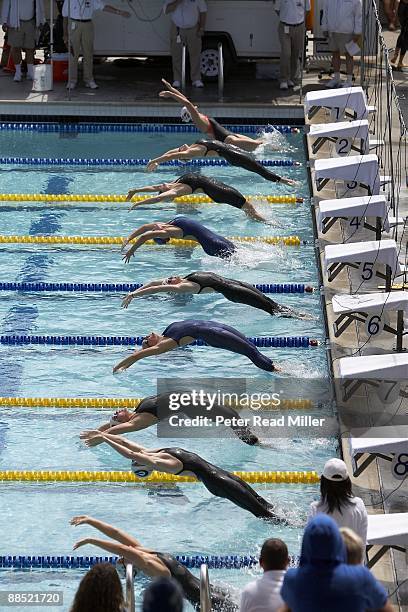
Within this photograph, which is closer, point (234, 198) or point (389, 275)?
point (389, 275)

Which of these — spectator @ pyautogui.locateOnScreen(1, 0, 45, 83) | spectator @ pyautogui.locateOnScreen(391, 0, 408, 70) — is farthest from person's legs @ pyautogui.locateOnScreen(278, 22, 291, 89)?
spectator @ pyautogui.locateOnScreen(1, 0, 45, 83)

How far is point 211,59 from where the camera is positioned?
15586 mm

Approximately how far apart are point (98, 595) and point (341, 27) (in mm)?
11703

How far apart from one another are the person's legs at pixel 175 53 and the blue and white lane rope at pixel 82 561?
9.24 m

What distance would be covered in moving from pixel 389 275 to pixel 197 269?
2.03 m

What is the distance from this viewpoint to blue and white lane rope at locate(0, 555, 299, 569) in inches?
265

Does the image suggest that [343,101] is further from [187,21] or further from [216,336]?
[216,336]

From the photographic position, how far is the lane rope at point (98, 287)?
1027cm

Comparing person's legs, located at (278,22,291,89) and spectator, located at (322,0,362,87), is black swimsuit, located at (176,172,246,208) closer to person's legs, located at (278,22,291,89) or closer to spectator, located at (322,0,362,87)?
spectator, located at (322,0,362,87)

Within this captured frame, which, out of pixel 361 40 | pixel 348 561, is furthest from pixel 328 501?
pixel 361 40

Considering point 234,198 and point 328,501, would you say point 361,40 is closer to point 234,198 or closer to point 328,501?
point 234,198

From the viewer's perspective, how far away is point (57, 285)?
10477 millimetres

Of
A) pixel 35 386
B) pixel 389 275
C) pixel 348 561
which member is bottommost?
pixel 35 386

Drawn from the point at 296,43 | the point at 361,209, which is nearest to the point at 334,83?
the point at 296,43
